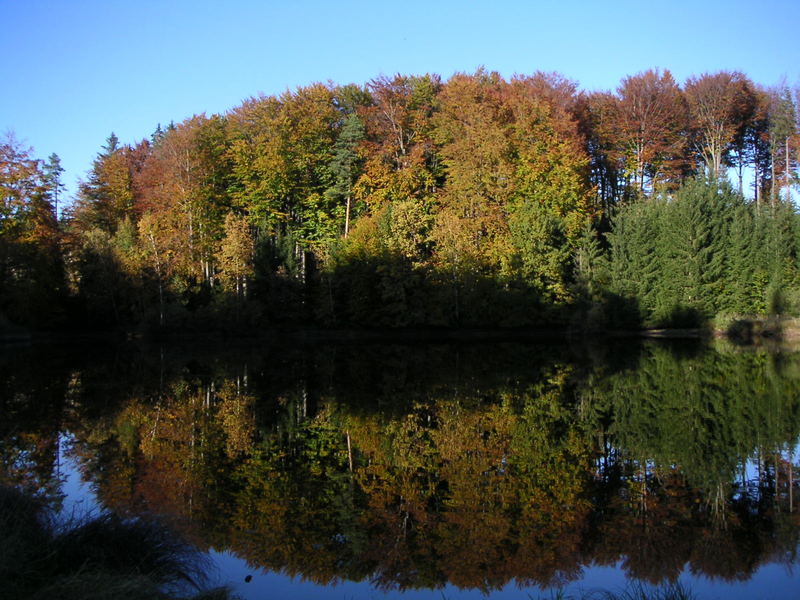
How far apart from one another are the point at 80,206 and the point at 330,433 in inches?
2047

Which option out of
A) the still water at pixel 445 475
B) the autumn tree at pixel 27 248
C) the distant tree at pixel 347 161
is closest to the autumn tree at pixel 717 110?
the distant tree at pixel 347 161

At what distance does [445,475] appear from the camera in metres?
10.6

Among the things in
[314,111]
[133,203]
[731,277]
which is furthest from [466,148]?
[133,203]

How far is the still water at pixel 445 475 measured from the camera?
7.38m

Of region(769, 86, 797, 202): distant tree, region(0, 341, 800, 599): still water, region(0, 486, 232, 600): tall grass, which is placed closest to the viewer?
region(0, 486, 232, 600): tall grass

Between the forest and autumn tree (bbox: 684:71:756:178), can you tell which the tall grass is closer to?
the forest

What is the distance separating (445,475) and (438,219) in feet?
108

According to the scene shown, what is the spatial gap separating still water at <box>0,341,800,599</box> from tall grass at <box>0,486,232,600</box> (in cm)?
68

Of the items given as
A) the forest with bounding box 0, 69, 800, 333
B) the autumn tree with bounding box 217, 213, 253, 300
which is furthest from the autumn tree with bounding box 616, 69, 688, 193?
the autumn tree with bounding box 217, 213, 253, 300

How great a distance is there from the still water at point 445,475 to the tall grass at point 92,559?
68 centimetres

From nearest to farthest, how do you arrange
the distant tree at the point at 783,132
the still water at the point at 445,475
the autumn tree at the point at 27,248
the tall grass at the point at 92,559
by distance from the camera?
the tall grass at the point at 92,559 < the still water at the point at 445,475 < the autumn tree at the point at 27,248 < the distant tree at the point at 783,132

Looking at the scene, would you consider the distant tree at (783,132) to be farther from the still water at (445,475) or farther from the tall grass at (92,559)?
the tall grass at (92,559)

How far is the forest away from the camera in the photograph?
1641 inches

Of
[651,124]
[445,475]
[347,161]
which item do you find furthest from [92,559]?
[651,124]
